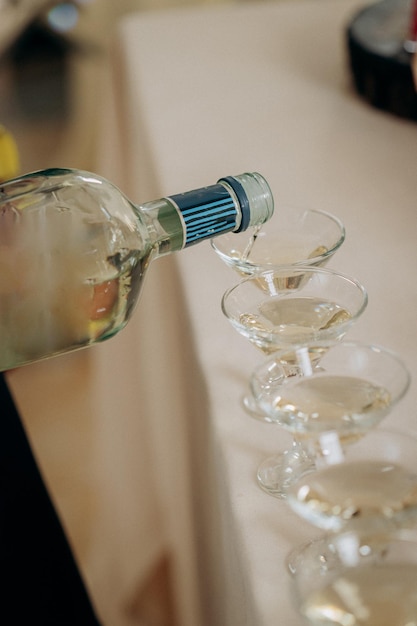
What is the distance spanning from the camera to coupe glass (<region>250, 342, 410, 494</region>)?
42 centimetres

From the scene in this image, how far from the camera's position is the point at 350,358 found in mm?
490

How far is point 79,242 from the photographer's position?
1.77 feet

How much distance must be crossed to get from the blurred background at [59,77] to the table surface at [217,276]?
1153mm

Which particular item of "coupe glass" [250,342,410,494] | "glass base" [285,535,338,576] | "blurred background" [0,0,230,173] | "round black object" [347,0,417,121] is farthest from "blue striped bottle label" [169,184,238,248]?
"blurred background" [0,0,230,173]

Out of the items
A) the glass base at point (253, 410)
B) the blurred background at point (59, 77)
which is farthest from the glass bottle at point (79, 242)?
the blurred background at point (59, 77)

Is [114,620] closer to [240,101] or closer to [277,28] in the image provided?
[240,101]

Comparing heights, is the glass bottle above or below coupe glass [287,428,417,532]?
above

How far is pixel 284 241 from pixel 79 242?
18cm

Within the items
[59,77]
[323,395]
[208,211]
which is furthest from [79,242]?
[59,77]

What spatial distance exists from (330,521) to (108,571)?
3.40 ft

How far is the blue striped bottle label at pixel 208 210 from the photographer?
1.77 ft

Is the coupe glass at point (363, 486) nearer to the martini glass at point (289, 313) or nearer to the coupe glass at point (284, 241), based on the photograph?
the martini glass at point (289, 313)

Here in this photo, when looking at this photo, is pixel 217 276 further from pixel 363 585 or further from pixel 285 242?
pixel 363 585

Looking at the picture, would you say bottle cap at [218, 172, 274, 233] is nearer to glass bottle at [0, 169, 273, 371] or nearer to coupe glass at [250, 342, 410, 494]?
glass bottle at [0, 169, 273, 371]
